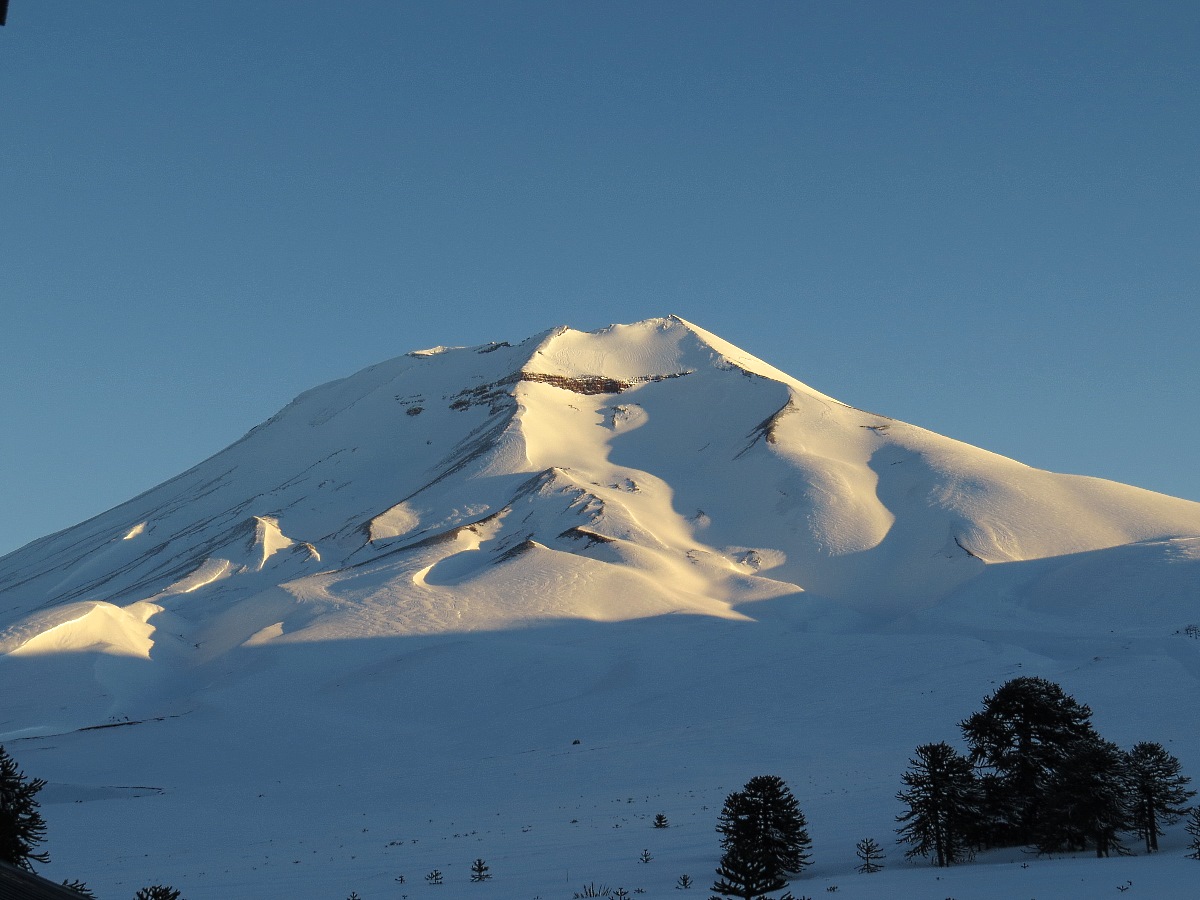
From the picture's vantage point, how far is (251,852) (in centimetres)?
3112

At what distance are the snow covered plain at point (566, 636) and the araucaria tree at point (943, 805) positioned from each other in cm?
79

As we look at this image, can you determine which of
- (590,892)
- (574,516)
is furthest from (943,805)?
(574,516)

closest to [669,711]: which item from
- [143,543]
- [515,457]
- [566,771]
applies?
[566,771]

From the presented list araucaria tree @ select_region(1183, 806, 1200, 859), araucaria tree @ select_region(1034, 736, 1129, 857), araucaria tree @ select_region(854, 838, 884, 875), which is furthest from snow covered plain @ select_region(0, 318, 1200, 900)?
araucaria tree @ select_region(1034, 736, 1129, 857)

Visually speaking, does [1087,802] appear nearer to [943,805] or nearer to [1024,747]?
[1024,747]

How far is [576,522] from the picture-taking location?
8762 cm

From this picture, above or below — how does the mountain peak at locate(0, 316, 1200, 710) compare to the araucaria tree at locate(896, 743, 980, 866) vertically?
above

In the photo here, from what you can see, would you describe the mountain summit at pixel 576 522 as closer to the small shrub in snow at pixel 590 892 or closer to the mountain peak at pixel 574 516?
the mountain peak at pixel 574 516

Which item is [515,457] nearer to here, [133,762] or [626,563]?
[626,563]

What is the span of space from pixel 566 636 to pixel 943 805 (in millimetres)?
45728

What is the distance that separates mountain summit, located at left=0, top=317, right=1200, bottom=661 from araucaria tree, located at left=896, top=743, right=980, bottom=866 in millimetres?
47606

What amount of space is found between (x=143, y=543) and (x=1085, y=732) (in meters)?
103

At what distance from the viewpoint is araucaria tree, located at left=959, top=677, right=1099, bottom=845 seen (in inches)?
910

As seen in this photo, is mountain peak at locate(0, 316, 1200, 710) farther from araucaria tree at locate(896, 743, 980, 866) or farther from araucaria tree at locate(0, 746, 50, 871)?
araucaria tree at locate(0, 746, 50, 871)
